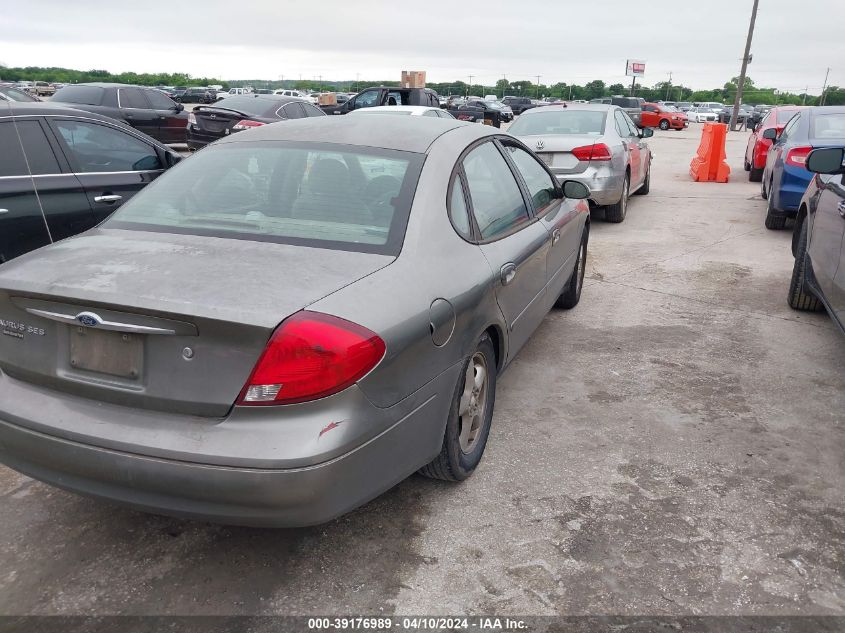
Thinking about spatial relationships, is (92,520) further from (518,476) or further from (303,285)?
(518,476)

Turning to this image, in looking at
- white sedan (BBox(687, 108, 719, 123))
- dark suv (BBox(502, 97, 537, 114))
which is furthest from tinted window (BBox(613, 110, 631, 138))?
dark suv (BBox(502, 97, 537, 114))

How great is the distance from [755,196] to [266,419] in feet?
39.7

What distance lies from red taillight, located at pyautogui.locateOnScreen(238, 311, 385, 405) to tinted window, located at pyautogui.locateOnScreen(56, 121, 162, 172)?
12.5ft

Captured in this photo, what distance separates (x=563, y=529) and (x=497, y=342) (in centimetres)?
99

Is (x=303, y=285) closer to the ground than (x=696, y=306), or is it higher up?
higher up

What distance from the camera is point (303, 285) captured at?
2.44 m

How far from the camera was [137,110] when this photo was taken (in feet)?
53.7

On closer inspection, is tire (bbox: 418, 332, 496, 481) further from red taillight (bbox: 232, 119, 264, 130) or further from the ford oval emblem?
red taillight (bbox: 232, 119, 264, 130)

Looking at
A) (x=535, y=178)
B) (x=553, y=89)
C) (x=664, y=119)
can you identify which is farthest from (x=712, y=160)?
(x=553, y=89)

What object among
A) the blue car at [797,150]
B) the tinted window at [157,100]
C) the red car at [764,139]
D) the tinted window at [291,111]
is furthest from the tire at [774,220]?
the tinted window at [157,100]

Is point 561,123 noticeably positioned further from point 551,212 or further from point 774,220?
point 551,212

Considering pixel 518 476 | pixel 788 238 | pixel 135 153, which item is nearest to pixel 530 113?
pixel 788 238

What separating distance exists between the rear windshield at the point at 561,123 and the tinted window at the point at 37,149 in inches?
234

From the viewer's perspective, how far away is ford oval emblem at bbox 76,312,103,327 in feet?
7.61
